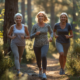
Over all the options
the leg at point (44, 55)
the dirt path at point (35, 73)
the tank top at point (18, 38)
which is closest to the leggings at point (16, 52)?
the tank top at point (18, 38)

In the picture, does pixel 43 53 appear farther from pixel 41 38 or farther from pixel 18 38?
pixel 18 38

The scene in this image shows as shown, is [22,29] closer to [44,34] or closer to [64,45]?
[44,34]

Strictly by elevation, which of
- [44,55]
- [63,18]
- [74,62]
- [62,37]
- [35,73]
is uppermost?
[63,18]

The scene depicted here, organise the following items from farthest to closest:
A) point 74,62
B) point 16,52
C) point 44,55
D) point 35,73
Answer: point 35,73 → point 16,52 → point 74,62 → point 44,55

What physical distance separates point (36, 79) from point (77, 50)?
5.22 ft

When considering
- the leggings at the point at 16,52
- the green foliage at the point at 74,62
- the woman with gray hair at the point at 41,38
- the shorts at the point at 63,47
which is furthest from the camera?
the shorts at the point at 63,47

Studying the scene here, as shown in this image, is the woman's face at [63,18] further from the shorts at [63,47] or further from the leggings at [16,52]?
the leggings at [16,52]

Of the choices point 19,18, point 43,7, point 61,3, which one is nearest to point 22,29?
point 19,18

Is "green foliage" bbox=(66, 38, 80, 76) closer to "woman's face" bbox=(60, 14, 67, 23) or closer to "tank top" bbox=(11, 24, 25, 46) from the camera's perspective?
"woman's face" bbox=(60, 14, 67, 23)

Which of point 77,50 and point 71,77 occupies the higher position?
point 77,50

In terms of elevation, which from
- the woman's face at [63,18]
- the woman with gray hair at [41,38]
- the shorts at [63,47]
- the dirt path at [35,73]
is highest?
the woman's face at [63,18]

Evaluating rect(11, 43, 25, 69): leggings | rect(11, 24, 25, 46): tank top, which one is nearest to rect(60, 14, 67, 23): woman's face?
rect(11, 24, 25, 46): tank top

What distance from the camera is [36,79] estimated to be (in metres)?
5.36

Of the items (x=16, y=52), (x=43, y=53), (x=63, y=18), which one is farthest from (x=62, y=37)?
(x=16, y=52)
